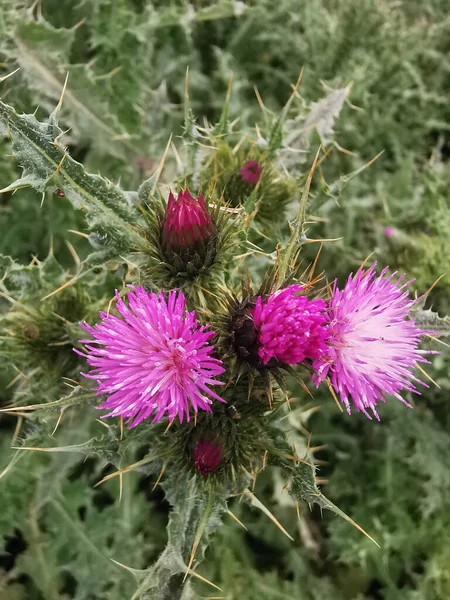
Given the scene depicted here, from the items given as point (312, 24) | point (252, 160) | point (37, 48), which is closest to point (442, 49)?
point (312, 24)

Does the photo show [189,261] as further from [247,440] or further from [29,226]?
[29,226]

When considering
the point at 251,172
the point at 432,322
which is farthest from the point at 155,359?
the point at 432,322

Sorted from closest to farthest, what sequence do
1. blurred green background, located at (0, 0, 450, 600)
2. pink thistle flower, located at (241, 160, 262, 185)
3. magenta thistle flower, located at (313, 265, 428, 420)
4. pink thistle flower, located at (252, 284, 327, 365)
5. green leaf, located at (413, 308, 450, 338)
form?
pink thistle flower, located at (252, 284, 327, 365) → magenta thistle flower, located at (313, 265, 428, 420) → green leaf, located at (413, 308, 450, 338) → pink thistle flower, located at (241, 160, 262, 185) → blurred green background, located at (0, 0, 450, 600)

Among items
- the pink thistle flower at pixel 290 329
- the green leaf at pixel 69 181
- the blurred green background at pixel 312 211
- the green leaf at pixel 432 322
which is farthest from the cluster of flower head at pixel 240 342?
the blurred green background at pixel 312 211

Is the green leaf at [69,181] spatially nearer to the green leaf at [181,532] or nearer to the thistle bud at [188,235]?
the thistle bud at [188,235]

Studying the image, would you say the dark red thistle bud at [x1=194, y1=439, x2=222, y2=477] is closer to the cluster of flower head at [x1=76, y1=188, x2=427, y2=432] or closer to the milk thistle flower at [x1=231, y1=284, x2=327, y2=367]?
the cluster of flower head at [x1=76, y1=188, x2=427, y2=432]

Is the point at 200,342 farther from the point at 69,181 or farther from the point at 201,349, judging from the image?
the point at 69,181

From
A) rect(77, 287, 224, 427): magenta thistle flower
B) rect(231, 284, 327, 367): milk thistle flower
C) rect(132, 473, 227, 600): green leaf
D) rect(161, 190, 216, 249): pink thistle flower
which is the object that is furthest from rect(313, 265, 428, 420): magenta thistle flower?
rect(132, 473, 227, 600): green leaf
